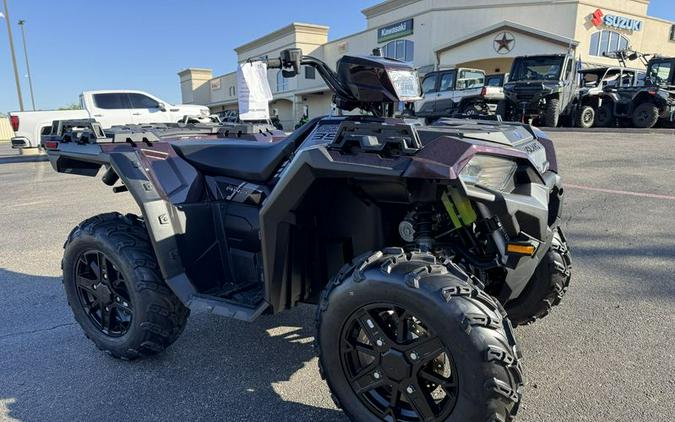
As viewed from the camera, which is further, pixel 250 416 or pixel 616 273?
pixel 616 273

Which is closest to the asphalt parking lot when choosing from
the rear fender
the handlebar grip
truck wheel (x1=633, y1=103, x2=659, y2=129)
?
the rear fender

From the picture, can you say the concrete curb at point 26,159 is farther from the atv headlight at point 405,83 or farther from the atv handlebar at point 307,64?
the atv headlight at point 405,83

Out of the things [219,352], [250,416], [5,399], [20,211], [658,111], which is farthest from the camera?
[658,111]

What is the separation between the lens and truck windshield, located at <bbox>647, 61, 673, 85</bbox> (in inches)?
656

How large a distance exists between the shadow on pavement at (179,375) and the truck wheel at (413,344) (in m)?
0.41

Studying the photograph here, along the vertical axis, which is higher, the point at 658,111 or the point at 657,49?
the point at 657,49

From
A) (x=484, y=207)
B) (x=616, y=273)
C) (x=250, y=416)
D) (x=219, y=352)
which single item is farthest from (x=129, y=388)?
(x=616, y=273)

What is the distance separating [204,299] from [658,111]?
17.6 m

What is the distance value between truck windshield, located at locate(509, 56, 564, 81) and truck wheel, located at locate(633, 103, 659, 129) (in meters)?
3.23

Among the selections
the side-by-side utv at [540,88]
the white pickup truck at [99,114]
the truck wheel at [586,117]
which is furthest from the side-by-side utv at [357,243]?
the truck wheel at [586,117]

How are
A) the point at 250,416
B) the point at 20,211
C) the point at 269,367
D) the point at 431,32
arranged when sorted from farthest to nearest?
the point at 431,32, the point at 20,211, the point at 269,367, the point at 250,416

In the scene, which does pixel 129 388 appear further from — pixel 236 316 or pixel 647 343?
pixel 647 343

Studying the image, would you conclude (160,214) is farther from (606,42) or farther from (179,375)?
(606,42)

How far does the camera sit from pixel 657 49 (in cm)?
3119
